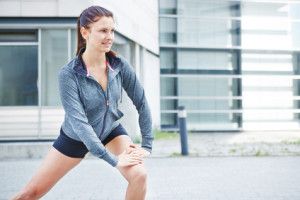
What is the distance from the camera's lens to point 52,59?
12984 millimetres

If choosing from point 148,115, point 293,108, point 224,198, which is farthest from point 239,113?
point 148,115

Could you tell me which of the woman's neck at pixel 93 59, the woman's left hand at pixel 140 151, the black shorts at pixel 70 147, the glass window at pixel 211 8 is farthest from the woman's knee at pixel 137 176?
the glass window at pixel 211 8

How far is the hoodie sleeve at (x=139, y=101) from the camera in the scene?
3.49 meters

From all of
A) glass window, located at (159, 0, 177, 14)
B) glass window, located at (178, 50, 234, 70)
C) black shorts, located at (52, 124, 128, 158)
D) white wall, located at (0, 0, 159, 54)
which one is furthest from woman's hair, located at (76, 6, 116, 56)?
glass window, located at (178, 50, 234, 70)

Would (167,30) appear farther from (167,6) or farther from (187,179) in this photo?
(187,179)

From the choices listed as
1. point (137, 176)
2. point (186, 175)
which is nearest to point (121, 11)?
point (186, 175)

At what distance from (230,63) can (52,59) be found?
10328 mm

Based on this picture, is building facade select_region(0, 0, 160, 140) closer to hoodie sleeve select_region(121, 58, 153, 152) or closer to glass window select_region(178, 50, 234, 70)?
glass window select_region(178, 50, 234, 70)

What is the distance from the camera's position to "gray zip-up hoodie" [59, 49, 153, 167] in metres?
3.31

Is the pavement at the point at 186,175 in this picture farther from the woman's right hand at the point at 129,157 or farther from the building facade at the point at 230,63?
the building facade at the point at 230,63

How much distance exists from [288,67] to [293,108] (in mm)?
1782

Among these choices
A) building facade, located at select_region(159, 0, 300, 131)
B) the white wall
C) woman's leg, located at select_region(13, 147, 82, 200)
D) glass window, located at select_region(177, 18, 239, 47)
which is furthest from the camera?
glass window, located at select_region(177, 18, 239, 47)

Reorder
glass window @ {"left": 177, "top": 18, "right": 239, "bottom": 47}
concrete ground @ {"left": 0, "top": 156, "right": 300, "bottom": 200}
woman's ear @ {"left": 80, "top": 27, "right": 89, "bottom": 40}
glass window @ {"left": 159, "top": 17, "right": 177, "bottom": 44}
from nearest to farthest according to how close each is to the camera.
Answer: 1. woman's ear @ {"left": 80, "top": 27, "right": 89, "bottom": 40}
2. concrete ground @ {"left": 0, "top": 156, "right": 300, "bottom": 200}
3. glass window @ {"left": 159, "top": 17, "right": 177, "bottom": 44}
4. glass window @ {"left": 177, "top": 18, "right": 239, "bottom": 47}

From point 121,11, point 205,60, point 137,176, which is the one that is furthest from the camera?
point 205,60
